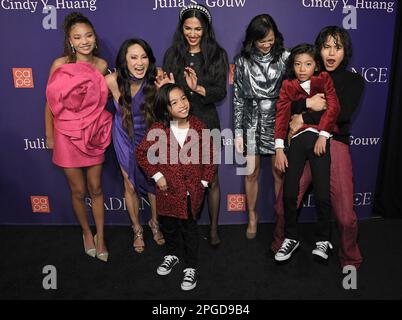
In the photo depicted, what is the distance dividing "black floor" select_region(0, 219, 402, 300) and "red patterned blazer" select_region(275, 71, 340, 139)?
43.0 inches

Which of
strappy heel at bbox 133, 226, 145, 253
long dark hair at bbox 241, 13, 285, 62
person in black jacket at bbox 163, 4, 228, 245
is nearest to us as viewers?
long dark hair at bbox 241, 13, 285, 62

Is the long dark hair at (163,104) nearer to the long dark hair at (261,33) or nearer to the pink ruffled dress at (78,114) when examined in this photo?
the pink ruffled dress at (78,114)

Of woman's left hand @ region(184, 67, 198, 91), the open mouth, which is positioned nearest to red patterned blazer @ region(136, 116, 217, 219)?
woman's left hand @ region(184, 67, 198, 91)

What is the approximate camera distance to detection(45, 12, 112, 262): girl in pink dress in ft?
9.55

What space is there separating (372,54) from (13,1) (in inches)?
122

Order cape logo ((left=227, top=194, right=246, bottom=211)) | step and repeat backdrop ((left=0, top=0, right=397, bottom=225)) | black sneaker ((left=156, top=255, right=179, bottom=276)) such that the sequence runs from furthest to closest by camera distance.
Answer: cape logo ((left=227, top=194, right=246, bottom=211))
step and repeat backdrop ((left=0, top=0, right=397, bottom=225))
black sneaker ((left=156, top=255, right=179, bottom=276))

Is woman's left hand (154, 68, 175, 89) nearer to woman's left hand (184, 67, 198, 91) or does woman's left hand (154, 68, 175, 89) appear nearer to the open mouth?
woman's left hand (184, 67, 198, 91)

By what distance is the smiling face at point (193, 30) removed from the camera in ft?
9.70

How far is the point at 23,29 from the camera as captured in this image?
3.45 meters

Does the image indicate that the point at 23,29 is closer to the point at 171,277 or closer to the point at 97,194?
the point at 97,194

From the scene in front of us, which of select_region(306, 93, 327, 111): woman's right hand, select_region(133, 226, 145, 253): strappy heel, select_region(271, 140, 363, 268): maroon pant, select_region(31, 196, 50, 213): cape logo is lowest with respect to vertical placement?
select_region(133, 226, 145, 253): strappy heel

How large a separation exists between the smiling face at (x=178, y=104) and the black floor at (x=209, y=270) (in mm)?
1295

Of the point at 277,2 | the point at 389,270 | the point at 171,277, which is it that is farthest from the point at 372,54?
the point at 171,277

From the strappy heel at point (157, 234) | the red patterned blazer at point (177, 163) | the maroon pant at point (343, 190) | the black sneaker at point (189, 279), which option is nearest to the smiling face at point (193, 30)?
the red patterned blazer at point (177, 163)
